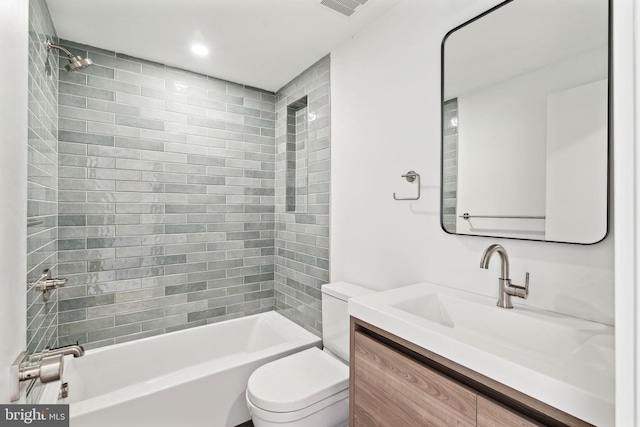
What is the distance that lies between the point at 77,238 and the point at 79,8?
1430mm

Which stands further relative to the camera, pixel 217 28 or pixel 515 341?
pixel 217 28

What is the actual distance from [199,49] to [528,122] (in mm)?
2118

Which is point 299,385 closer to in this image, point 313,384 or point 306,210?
point 313,384

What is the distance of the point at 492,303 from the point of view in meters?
1.29

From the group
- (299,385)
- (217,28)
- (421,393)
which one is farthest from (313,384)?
(217,28)

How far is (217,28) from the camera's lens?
2010mm

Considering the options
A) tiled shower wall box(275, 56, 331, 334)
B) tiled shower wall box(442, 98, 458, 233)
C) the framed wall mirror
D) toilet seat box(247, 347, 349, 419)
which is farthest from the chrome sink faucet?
tiled shower wall box(275, 56, 331, 334)

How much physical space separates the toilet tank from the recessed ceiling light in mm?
1872

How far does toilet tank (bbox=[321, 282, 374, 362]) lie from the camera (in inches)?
77.2

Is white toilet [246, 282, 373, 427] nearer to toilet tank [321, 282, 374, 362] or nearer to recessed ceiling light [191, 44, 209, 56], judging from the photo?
toilet tank [321, 282, 374, 362]

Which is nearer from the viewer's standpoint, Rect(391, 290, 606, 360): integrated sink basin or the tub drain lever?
the tub drain lever

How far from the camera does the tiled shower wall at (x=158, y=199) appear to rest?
2.20 metres

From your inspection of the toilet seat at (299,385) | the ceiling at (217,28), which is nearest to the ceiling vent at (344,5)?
the ceiling at (217,28)

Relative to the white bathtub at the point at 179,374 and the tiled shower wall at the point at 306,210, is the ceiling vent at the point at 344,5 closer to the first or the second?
the tiled shower wall at the point at 306,210
